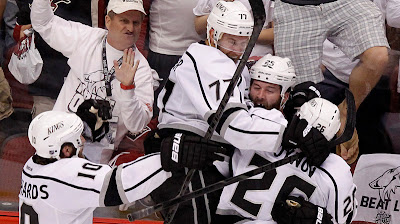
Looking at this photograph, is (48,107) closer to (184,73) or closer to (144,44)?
(144,44)

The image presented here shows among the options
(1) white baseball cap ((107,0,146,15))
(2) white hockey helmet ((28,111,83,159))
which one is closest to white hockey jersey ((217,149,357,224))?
(2) white hockey helmet ((28,111,83,159))

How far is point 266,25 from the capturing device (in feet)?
10.8

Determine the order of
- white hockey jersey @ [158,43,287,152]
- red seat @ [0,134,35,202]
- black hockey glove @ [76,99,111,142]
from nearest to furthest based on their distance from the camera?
white hockey jersey @ [158,43,287,152], black hockey glove @ [76,99,111,142], red seat @ [0,134,35,202]

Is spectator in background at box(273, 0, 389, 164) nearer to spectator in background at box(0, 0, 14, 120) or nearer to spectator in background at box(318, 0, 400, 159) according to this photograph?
spectator in background at box(318, 0, 400, 159)

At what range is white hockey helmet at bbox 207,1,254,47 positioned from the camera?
8.84 ft

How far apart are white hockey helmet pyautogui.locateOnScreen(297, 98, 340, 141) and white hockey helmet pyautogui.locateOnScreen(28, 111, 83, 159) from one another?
767 mm

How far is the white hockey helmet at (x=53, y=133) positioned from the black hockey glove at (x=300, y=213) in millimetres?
737

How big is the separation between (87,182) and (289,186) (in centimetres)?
71

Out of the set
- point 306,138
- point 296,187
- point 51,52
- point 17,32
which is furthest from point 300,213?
point 17,32

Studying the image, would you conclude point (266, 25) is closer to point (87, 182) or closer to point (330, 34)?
point (330, 34)

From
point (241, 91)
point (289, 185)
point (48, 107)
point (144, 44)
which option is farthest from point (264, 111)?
point (48, 107)

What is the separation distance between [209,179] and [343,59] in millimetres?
927

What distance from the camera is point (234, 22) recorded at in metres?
2.70

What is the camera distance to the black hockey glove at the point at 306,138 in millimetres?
2498
